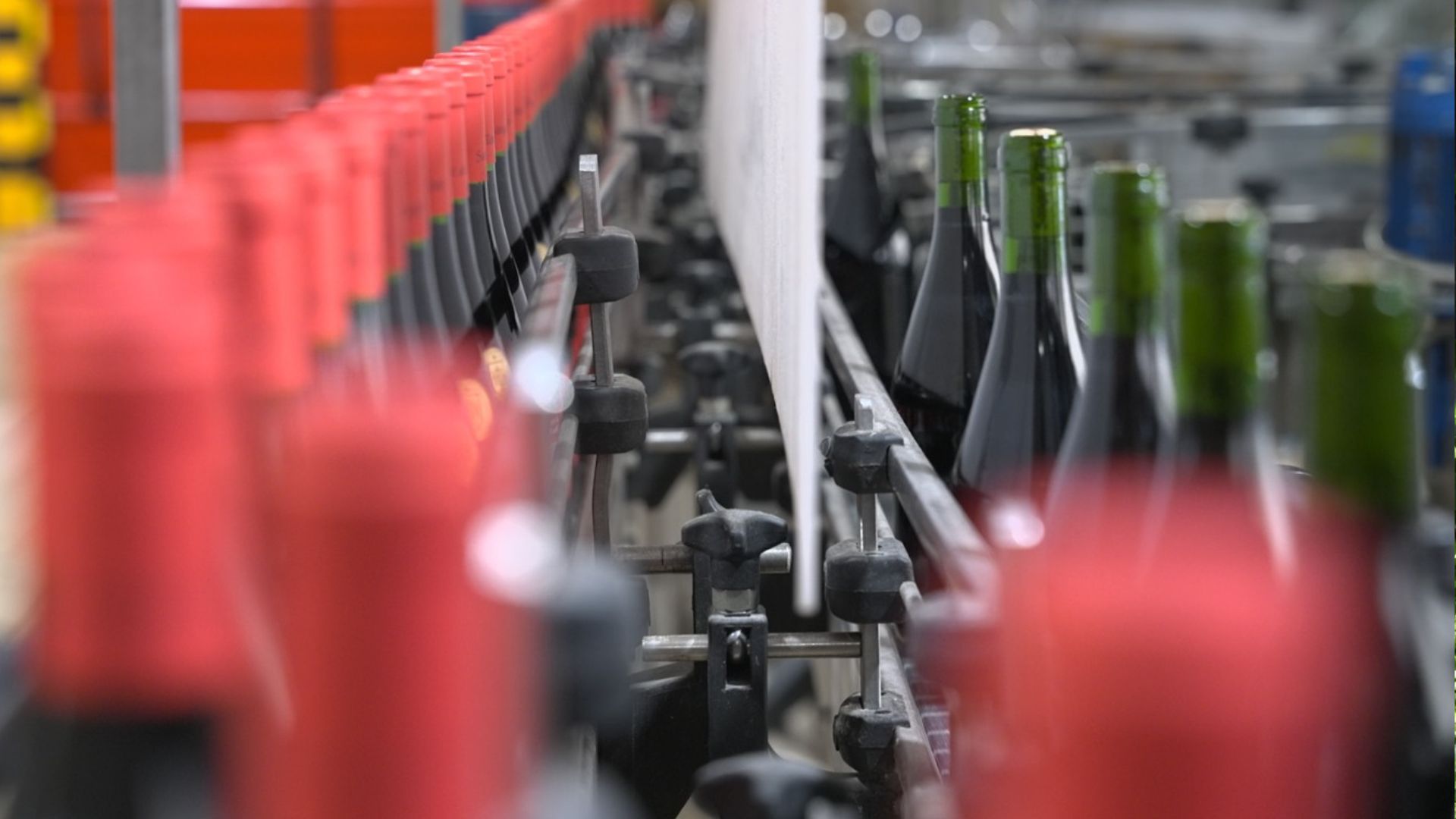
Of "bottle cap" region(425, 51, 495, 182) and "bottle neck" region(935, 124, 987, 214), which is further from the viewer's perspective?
"bottle neck" region(935, 124, 987, 214)

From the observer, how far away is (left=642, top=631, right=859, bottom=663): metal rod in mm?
1050

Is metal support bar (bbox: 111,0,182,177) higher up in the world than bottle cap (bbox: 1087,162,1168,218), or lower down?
higher up

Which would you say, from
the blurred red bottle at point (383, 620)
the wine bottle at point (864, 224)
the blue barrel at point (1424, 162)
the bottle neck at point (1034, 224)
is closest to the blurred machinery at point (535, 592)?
the blurred red bottle at point (383, 620)

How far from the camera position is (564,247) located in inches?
42.2

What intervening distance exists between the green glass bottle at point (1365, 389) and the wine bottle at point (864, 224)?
1.23m

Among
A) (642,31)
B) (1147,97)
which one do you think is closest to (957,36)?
(642,31)

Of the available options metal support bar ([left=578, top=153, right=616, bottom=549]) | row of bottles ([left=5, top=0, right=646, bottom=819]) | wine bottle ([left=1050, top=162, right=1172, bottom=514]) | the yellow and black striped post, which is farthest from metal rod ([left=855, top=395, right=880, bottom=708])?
the yellow and black striped post

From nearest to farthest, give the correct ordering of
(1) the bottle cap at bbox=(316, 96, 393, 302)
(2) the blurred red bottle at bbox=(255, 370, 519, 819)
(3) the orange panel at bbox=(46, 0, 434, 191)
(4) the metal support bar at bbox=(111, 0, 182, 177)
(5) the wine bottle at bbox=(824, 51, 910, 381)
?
1. (2) the blurred red bottle at bbox=(255, 370, 519, 819)
2. (1) the bottle cap at bbox=(316, 96, 393, 302)
3. (4) the metal support bar at bbox=(111, 0, 182, 177)
4. (5) the wine bottle at bbox=(824, 51, 910, 381)
5. (3) the orange panel at bbox=(46, 0, 434, 191)

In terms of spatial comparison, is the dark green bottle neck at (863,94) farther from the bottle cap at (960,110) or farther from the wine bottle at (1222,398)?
the wine bottle at (1222,398)

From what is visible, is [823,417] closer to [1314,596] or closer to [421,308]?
[421,308]

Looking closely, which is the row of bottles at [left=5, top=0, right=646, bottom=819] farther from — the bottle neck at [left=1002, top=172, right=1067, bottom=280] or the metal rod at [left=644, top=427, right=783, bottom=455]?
the metal rod at [left=644, top=427, right=783, bottom=455]

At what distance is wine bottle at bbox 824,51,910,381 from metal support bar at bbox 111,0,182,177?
0.74 meters

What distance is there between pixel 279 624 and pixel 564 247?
0.55 m

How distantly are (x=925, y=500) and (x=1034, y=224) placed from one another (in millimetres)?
285
